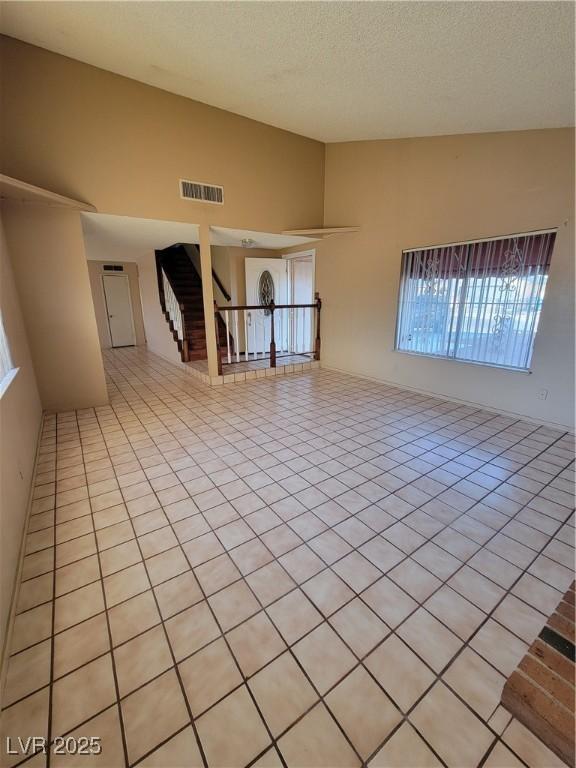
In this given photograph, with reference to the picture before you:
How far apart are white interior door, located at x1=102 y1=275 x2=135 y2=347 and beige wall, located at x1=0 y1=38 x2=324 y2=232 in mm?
5166

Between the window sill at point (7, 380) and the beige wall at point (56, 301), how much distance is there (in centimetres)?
114

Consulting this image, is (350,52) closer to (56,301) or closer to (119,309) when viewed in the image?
(56,301)

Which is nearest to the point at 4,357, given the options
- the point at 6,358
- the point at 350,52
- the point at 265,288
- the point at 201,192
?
the point at 6,358

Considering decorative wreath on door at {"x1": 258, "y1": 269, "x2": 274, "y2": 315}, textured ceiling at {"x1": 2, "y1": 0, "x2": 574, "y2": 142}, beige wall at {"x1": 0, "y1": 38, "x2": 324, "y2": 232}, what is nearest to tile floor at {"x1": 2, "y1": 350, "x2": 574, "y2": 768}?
beige wall at {"x1": 0, "y1": 38, "x2": 324, "y2": 232}

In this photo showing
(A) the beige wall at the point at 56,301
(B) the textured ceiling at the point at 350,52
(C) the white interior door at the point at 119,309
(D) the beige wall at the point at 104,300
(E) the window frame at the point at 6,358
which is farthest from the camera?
(C) the white interior door at the point at 119,309

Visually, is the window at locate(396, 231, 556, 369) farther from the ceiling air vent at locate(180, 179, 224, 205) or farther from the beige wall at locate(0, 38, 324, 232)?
the ceiling air vent at locate(180, 179, 224, 205)

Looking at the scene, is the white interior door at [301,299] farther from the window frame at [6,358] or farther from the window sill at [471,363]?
the window frame at [6,358]

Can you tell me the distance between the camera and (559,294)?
123 inches

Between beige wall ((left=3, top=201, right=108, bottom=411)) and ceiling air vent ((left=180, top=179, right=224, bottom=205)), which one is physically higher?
ceiling air vent ((left=180, top=179, right=224, bottom=205))

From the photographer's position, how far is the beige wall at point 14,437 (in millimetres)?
1521

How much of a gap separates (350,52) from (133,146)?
98.2 inches

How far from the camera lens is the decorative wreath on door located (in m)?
6.44

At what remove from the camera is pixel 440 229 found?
3.93 meters

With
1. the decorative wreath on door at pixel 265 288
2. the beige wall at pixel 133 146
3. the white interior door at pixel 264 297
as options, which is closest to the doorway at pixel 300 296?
the white interior door at pixel 264 297
